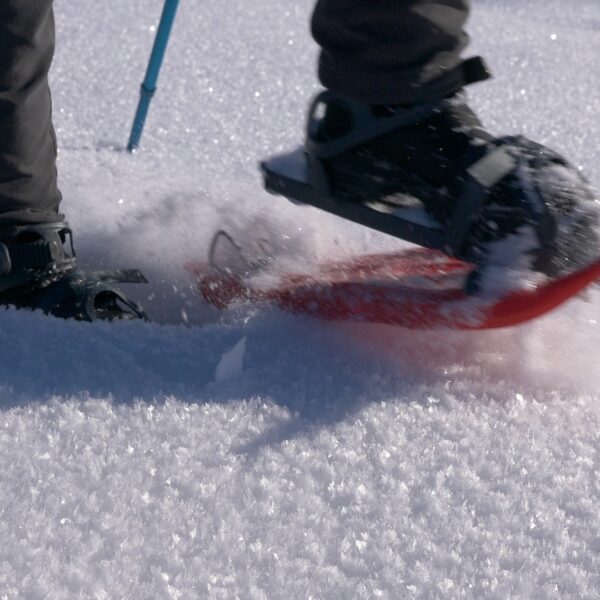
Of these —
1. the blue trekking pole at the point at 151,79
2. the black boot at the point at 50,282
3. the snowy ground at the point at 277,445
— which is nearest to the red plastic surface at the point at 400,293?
the snowy ground at the point at 277,445

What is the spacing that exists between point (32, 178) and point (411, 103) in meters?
0.46

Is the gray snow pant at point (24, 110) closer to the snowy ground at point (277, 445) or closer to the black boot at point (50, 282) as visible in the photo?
the black boot at point (50, 282)

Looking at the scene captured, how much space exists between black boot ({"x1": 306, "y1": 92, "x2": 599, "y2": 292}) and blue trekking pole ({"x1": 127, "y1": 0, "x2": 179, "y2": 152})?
903mm

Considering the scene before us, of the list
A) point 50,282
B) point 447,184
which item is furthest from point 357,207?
point 50,282

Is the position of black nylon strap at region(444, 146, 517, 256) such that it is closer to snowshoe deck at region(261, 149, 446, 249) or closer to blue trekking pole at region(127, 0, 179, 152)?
snowshoe deck at region(261, 149, 446, 249)

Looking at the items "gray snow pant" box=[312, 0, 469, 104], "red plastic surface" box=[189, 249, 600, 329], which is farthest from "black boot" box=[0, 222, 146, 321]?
"gray snow pant" box=[312, 0, 469, 104]

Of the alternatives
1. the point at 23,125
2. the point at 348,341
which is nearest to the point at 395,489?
the point at 348,341

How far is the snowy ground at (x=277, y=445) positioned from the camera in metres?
0.72

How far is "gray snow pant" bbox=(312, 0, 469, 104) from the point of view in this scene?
3.71 feet

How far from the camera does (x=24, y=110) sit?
112 centimetres

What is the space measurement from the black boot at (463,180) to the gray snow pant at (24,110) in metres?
0.33

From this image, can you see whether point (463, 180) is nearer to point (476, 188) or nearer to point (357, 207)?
point (476, 188)

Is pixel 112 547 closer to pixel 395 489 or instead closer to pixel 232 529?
pixel 232 529

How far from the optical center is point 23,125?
3.68 ft
